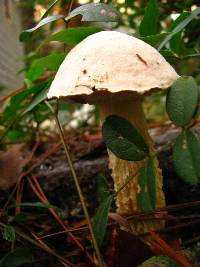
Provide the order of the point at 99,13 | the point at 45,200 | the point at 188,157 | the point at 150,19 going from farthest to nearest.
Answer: the point at 45,200, the point at 150,19, the point at 99,13, the point at 188,157

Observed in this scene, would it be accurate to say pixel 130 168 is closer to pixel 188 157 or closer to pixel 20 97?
pixel 188 157

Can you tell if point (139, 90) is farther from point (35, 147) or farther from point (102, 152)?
point (35, 147)

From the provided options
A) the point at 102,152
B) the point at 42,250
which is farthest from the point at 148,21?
the point at 42,250

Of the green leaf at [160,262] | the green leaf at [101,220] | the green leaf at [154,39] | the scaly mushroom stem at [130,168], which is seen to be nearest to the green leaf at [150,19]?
the green leaf at [154,39]

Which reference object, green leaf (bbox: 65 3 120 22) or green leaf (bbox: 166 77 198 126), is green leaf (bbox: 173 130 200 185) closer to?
green leaf (bbox: 166 77 198 126)

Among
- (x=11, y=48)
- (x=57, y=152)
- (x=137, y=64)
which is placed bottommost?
(x=57, y=152)

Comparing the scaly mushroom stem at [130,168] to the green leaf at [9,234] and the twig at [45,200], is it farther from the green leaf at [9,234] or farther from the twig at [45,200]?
the green leaf at [9,234]

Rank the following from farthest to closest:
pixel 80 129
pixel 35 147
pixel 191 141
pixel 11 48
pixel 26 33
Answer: pixel 11 48 < pixel 80 129 < pixel 35 147 < pixel 26 33 < pixel 191 141

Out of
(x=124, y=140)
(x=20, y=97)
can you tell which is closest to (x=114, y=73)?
(x=124, y=140)
